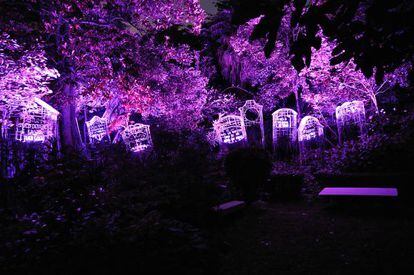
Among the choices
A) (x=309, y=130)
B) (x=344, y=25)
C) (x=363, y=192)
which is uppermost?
(x=344, y=25)

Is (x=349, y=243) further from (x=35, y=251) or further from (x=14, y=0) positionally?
(x=14, y=0)

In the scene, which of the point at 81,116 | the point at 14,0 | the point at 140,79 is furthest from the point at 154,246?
the point at 81,116

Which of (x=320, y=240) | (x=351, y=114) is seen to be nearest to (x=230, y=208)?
(x=320, y=240)

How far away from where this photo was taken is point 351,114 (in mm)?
11656

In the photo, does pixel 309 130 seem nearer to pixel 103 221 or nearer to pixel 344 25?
pixel 344 25

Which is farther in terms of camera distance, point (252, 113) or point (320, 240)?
point (252, 113)

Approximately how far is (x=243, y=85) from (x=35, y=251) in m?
16.2

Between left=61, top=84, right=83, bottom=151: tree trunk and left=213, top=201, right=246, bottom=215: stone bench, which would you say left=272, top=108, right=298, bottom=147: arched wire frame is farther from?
left=61, top=84, right=83, bottom=151: tree trunk

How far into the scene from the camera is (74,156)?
4176mm

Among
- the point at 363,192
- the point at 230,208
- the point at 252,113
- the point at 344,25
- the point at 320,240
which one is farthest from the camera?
the point at 252,113

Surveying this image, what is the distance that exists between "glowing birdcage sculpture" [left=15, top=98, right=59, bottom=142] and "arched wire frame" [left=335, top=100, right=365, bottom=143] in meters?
8.89

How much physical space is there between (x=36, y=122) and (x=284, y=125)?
8379 mm

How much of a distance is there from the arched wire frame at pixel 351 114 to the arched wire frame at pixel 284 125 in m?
1.54

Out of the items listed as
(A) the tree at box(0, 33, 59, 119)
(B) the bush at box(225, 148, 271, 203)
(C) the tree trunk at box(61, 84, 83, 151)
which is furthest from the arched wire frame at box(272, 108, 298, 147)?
(A) the tree at box(0, 33, 59, 119)
